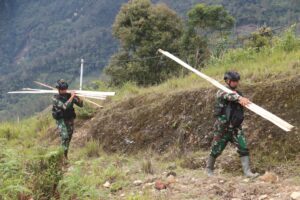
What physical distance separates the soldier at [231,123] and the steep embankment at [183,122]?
2.40 feet

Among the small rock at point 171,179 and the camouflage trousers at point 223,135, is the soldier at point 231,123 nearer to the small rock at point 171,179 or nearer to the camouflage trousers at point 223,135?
the camouflage trousers at point 223,135

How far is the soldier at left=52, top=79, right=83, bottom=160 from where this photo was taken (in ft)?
32.0

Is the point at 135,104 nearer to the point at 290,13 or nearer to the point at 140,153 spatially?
the point at 140,153

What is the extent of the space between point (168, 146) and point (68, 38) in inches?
6893

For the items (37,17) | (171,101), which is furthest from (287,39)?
(37,17)

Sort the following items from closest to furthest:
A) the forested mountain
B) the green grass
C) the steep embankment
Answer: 1. the steep embankment
2. the green grass
3. the forested mountain

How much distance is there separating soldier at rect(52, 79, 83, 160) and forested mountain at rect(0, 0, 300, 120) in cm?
8116

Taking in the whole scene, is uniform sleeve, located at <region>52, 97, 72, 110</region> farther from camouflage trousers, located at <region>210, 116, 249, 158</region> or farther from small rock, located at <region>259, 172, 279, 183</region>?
small rock, located at <region>259, 172, 279, 183</region>

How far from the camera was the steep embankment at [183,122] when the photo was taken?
7.70m

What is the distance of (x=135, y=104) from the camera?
458 inches

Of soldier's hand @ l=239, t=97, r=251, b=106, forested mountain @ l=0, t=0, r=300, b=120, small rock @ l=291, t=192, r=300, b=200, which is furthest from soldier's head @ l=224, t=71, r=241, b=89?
forested mountain @ l=0, t=0, r=300, b=120

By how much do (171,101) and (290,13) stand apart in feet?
305

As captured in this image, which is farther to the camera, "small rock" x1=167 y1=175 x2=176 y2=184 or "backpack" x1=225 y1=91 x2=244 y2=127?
"small rock" x1=167 y1=175 x2=176 y2=184

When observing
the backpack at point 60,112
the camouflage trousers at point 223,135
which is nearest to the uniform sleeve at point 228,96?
the camouflage trousers at point 223,135
